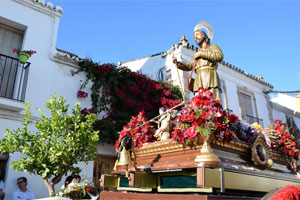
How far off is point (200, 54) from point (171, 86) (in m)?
6.56

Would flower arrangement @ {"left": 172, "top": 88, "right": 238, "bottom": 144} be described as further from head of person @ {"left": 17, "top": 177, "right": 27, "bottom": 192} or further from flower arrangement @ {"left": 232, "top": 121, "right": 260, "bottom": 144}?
head of person @ {"left": 17, "top": 177, "right": 27, "bottom": 192}

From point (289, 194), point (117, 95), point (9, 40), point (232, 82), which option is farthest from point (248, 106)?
point (289, 194)

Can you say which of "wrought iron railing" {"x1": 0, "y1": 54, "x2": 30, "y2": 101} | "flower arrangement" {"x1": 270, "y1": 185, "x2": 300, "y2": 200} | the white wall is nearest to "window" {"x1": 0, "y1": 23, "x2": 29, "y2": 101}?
"wrought iron railing" {"x1": 0, "y1": 54, "x2": 30, "y2": 101}

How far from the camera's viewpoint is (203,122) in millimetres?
2543

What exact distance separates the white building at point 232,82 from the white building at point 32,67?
4.15 metres

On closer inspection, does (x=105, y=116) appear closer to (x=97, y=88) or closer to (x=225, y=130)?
(x=97, y=88)

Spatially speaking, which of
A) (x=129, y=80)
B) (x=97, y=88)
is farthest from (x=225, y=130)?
(x=129, y=80)

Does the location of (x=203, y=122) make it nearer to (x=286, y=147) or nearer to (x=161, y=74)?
(x=286, y=147)

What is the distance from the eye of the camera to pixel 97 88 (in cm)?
863

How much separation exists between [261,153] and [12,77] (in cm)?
716

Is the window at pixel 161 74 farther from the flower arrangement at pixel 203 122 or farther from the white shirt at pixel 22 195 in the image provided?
the flower arrangement at pixel 203 122

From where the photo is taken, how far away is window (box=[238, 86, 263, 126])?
13.2 m

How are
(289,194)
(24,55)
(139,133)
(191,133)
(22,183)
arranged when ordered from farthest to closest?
(24,55), (22,183), (139,133), (191,133), (289,194)

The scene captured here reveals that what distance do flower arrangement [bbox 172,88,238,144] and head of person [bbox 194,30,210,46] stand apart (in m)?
1.70
